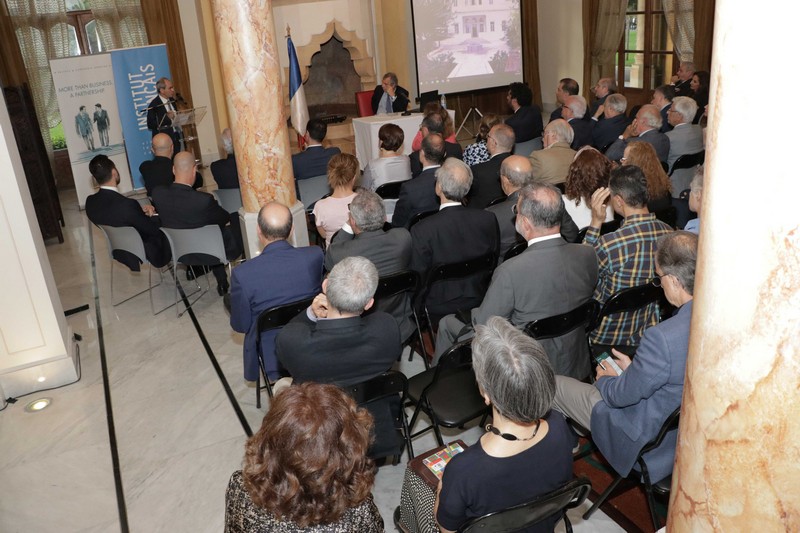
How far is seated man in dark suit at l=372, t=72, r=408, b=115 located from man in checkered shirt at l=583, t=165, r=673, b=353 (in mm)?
6774

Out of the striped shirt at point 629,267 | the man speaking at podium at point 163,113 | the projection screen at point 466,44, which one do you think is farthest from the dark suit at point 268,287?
the projection screen at point 466,44

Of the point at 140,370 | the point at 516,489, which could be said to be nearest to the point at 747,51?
the point at 516,489

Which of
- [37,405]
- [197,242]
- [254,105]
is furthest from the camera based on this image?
[197,242]

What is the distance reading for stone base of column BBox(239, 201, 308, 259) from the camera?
5.27 meters

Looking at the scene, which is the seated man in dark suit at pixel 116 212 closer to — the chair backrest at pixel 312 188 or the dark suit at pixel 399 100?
the chair backrest at pixel 312 188

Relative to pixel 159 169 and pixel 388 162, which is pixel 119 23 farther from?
pixel 388 162

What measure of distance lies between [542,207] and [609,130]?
4.19 meters

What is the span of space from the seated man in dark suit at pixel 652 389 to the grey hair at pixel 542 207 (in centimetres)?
64

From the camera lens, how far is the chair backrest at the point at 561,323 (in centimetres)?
307

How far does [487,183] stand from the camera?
5.56 m

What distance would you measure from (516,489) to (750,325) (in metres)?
0.99

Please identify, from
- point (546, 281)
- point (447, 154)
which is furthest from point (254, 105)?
point (546, 281)

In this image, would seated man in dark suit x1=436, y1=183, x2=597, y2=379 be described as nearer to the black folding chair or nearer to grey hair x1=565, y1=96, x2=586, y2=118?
the black folding chair

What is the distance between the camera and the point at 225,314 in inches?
218
